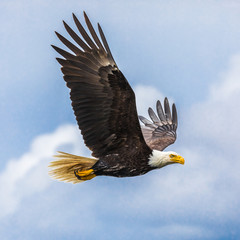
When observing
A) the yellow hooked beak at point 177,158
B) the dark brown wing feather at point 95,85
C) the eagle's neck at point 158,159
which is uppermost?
the dark brown wing feather at point 95,85

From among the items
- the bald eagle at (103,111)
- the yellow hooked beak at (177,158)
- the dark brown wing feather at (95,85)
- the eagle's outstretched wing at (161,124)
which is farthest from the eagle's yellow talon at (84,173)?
the eagle's outstretched wing at (161,124)

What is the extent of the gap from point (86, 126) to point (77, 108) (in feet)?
1.24

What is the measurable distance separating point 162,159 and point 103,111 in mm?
1532

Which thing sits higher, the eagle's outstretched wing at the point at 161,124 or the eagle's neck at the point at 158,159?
the eagle's outstretched wing at the point at 161,124

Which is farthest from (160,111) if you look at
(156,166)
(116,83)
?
(116,83)

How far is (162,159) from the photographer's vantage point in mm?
10016

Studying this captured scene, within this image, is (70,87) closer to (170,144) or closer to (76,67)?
(76,67)

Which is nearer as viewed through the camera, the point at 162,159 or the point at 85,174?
the point at 162,159

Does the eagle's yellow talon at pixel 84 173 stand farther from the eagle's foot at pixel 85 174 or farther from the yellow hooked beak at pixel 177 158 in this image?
the yellow hooked beak at pixel 177 158

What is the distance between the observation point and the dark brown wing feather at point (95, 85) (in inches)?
361

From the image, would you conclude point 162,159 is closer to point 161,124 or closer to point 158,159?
point 158,159

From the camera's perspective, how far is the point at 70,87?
926 cm

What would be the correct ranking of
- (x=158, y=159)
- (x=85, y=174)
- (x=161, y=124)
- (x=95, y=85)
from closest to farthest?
(x=95, y=85) < (x=158, y=159) < (x=85, y=174) < (x=161, y=124)

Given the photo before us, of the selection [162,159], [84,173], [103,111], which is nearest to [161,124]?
[162,159]
